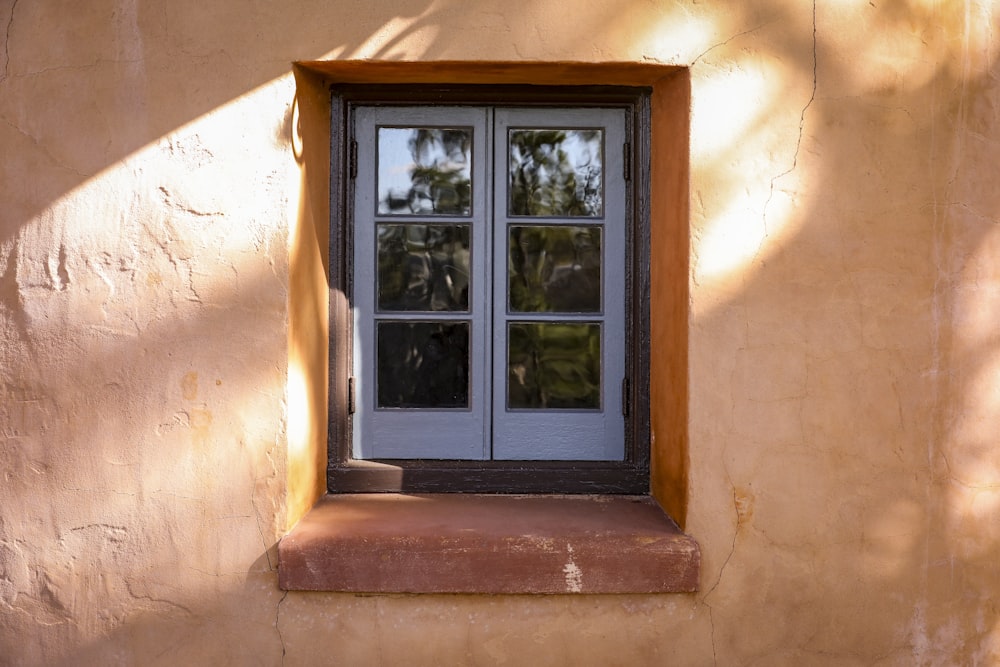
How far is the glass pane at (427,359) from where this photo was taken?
2.52 metres

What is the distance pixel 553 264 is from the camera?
2510mm

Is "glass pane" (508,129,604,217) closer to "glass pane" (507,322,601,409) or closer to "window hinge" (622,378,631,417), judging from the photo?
"glass pane" (507,322,601,409)

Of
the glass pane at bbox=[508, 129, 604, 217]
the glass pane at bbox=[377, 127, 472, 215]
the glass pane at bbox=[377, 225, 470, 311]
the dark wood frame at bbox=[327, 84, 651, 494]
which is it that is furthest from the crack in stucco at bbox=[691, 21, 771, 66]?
the glass pane at bbox=[377, 225, 470, 311]

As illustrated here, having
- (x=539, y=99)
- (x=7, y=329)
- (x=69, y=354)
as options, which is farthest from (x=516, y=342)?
(x=7, y=329)

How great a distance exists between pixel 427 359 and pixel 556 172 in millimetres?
789

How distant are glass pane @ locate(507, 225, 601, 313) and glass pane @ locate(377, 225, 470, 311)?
177mm

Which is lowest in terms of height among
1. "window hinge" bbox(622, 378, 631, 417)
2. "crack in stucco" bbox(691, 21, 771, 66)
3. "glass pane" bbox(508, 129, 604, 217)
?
"window hinge" bbox(622, 378, 631, 417)

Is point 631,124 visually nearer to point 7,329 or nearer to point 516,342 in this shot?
point 516,342

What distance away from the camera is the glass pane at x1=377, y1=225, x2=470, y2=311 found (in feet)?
8.24

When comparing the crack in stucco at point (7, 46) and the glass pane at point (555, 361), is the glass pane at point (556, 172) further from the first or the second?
the crack in stucco at point (7, 46)

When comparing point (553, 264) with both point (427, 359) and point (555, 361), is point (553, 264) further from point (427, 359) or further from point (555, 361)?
point (427, 359)

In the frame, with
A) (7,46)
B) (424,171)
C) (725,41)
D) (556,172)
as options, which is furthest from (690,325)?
(7,46)

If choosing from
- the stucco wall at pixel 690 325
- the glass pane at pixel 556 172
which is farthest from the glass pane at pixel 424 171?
A: the stucco wall at pixel 690 325

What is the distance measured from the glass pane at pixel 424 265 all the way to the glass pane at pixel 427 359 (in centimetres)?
8
